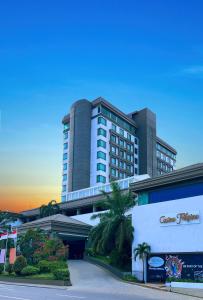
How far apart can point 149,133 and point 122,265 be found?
75.6m

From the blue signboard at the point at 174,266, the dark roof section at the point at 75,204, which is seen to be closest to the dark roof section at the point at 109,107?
the dark roof section at the point at 75,204

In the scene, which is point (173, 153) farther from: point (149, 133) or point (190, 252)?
point (190, 252)

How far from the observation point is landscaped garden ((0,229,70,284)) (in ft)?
136

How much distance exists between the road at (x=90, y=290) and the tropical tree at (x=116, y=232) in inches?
98.1

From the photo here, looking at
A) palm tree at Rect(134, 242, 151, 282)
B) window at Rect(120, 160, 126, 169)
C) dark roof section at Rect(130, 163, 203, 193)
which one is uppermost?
window at Rect(120, 160, 126, 169)

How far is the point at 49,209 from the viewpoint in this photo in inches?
3031

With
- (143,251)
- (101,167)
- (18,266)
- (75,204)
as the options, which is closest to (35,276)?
(18,266)

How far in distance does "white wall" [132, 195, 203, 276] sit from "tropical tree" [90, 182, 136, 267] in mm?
1183

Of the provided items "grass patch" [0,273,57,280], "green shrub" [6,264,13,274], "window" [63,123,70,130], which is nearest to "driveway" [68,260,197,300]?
"grass patch" [0,273,57,280]

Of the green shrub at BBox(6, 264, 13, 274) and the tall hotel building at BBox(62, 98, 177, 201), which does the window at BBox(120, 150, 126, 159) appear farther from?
the green shrub at BBox(6, 264, 13, 274)

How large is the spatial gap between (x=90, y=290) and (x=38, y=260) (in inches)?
647

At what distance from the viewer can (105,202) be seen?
47594 millimetres

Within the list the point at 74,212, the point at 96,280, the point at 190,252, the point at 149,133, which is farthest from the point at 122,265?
the point at 149,133

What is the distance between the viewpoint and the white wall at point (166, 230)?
121 feet
